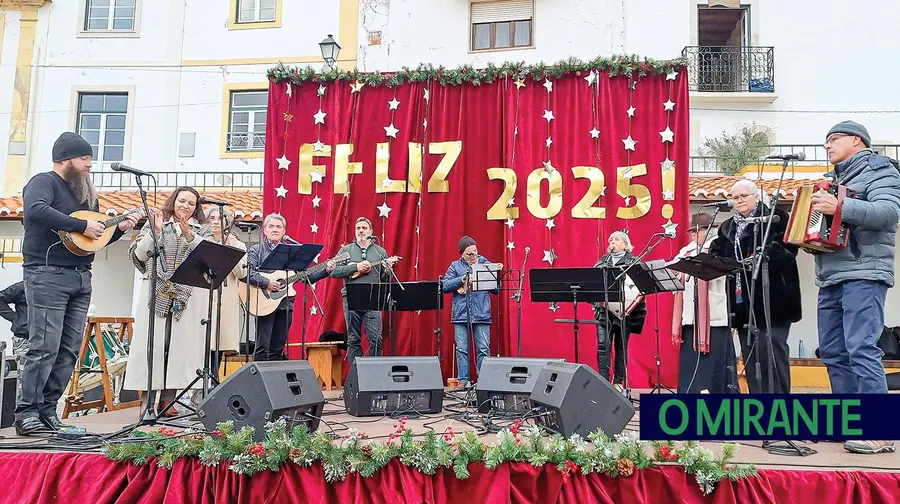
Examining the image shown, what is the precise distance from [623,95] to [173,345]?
5.20m

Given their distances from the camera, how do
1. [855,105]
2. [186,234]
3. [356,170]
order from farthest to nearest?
[855,105] → [356,170] → [186,234]

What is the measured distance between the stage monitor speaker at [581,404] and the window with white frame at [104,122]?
569 inches

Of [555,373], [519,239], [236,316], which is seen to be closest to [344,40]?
[519,239]

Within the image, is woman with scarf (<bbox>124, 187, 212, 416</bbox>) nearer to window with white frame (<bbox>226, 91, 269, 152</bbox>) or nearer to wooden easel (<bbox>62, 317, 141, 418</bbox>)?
wooden easel (<bbox>62, 317, 141, 418</bbox>)

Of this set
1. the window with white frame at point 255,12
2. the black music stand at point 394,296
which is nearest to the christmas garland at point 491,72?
the black music stand at point 394,296

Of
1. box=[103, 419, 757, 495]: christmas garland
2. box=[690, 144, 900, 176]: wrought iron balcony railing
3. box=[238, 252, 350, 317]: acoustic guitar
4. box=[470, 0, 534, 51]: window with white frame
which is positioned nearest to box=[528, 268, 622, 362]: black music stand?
box=[238, 252, 350, 317]: acoustic guitar

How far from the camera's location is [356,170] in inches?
307

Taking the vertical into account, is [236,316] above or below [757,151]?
below

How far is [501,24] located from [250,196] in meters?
6.98

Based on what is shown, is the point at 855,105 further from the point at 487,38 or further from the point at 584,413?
the point at 584,413

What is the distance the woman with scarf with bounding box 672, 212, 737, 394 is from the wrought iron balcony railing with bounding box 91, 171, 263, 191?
10.7 m

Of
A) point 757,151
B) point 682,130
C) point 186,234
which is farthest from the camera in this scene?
point 757,151

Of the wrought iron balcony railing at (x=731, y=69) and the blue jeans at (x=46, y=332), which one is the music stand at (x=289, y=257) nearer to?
the blue jeans at (x=46, y=332)

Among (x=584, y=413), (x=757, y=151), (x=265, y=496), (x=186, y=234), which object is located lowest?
(x=265, y=496)
